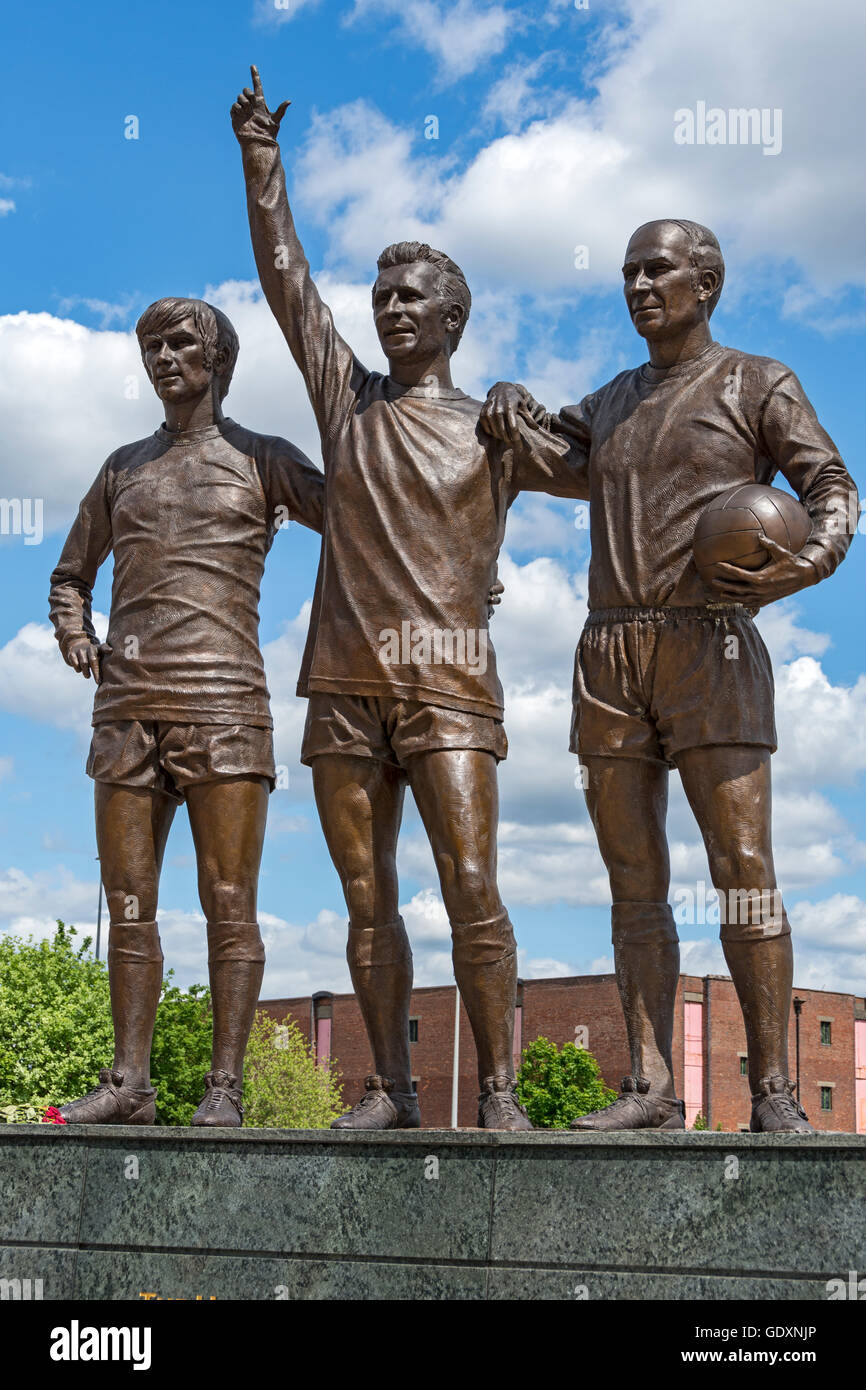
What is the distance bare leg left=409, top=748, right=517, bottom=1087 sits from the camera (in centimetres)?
677

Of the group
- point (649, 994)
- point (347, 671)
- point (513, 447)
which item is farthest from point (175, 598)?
point (649, 994)

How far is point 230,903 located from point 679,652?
240 centimetres

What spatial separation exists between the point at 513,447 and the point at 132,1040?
3.26 meters

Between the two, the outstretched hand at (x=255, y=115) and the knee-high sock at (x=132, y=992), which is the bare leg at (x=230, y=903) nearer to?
the knee-high sock at (x=132, y=992)

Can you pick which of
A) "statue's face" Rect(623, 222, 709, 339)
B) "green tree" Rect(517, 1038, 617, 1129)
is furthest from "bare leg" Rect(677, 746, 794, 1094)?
"green tree" Rect(517, 1038, 617, 1129)

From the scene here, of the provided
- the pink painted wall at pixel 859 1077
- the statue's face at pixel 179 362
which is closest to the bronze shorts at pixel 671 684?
the statue's face at pixel 179 362

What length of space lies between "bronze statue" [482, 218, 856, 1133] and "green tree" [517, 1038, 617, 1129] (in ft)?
107

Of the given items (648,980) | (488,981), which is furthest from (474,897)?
(648,980)

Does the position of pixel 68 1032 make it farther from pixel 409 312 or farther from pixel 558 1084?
pixel 409 312

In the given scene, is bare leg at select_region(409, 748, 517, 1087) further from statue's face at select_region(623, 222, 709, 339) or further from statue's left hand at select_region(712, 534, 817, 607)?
statue's face at select_region(623, 222, 709, 339)

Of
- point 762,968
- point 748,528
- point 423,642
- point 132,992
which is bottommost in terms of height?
point 132,992

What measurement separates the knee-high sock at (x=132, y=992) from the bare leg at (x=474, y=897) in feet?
5.38

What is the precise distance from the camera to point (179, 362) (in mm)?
7977

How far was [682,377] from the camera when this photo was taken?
22.6 ft
